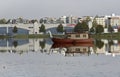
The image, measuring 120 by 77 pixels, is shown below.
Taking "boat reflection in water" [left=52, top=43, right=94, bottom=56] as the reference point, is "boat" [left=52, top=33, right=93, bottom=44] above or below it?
below

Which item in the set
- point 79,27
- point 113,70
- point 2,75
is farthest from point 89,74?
point 79,27

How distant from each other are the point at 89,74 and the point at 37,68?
4.49 m

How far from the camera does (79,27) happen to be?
442ft

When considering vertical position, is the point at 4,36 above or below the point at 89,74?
below

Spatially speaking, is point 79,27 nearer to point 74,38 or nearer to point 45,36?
point 45,36

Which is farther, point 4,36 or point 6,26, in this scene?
point 6,26

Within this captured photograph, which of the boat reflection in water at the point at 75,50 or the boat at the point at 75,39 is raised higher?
the boat reflection in water at the point at 75,50

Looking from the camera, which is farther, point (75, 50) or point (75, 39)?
point (75, 39)

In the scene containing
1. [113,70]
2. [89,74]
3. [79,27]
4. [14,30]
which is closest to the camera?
[89,74]

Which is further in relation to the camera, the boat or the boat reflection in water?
the boat

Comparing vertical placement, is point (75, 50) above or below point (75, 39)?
above

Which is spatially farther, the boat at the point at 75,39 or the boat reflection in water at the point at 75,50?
the boat at the point at 75,39

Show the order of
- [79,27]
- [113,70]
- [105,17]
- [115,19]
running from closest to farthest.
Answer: [113,70]
[79,27]
[115,19]
[105,17]

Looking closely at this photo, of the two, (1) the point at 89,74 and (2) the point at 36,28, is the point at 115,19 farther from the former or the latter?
(1) the point at 89,74
